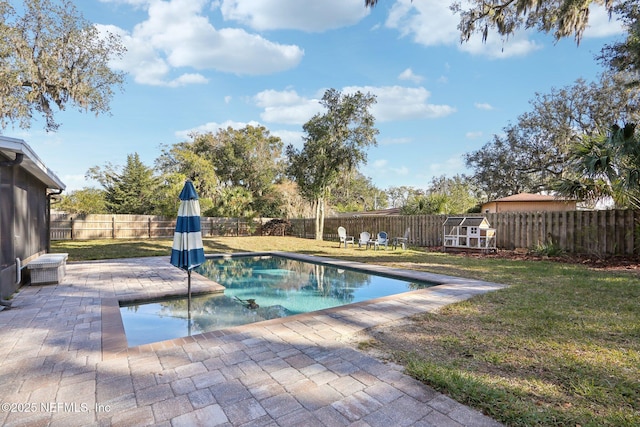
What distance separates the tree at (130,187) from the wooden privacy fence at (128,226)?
5.79m

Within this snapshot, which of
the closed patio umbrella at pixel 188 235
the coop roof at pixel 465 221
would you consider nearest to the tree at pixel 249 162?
the coop roof at pixel 465 221

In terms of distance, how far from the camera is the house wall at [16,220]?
15.5ft

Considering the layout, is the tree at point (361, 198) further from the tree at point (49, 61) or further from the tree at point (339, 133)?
the tree at point (49, 61)

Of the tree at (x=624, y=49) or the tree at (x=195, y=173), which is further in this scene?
the tree at (x=195, y=173)

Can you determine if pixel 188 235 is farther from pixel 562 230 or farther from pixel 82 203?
pixel 82 203

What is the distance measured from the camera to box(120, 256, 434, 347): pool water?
4.32m

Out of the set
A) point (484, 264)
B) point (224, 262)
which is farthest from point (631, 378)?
point (224, 262)

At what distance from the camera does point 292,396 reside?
2.16 metres

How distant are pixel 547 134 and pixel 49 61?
2615 centimetres

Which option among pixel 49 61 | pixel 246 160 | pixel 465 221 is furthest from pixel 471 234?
pixel 246 160

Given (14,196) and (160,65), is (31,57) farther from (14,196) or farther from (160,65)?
(14,196)

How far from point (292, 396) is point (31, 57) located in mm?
14538

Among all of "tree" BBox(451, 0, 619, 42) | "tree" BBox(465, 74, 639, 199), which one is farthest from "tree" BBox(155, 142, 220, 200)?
"tree" BBox(465, 74, 639, 199)

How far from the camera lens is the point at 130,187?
2575 cm
